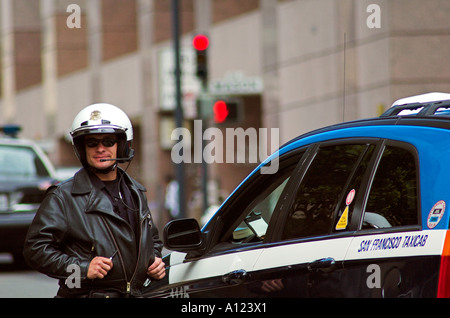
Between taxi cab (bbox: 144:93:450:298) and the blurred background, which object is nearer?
taxi cab (bbox: 144:93:450:298)

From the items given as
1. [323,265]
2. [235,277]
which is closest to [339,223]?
[323,265]

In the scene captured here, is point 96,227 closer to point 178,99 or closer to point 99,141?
point 99,141

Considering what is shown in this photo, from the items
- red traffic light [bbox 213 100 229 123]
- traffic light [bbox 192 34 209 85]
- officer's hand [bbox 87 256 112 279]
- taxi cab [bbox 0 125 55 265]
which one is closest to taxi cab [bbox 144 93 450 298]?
officer's hand [bbox 87 256 112 279]

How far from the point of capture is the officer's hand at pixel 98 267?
4.41 meters

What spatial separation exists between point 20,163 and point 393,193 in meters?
10.8

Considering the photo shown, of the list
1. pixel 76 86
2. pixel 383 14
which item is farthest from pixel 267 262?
pixel 76 86

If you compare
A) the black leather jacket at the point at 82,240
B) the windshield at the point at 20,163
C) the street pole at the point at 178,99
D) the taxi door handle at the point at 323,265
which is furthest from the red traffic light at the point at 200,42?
the taxi door handle at the point at 323,265

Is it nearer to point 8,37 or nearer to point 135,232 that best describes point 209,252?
point 135,232

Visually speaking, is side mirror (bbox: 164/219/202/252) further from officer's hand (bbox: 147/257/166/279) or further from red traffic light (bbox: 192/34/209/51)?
red traffic light (bbox: 192/34/209/51)

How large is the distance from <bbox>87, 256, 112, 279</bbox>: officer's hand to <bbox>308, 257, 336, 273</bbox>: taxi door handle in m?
0.91

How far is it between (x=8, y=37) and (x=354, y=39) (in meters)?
31.4

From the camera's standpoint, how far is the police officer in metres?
4.47

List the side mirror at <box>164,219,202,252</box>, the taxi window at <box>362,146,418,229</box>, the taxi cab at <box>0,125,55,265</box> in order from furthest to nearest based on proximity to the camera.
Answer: the taxi cab at <box>0,125,55,265</box> → the side mirror at <box>164,219,202,252</box> → the taxi window at <box>362,146,418,229</box>

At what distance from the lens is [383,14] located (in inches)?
805
